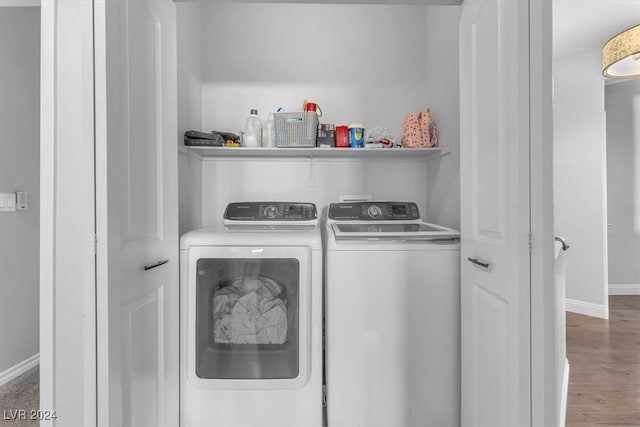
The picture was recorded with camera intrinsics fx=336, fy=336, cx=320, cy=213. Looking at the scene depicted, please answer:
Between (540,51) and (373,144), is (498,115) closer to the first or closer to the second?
(540,51)

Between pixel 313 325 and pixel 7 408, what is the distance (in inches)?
62.0

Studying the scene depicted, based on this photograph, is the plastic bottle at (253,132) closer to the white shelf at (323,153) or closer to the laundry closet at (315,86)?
the white shelf at (323,153)

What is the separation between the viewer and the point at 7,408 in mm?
1657

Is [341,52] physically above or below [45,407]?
above

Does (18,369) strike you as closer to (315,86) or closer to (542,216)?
(315,86)

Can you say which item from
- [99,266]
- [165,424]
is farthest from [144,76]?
[165,424]

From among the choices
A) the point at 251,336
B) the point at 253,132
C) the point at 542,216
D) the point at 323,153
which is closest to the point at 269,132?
the point at 253,132

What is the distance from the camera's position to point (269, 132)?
7.07 ft

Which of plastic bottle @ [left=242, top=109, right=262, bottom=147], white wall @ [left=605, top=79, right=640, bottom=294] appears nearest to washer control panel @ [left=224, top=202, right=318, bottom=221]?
plastic bottle @ [left=242, top=109, right=262, bottom=147]

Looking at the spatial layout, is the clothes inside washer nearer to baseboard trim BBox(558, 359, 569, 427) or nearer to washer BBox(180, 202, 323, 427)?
washer BBox(180, 202, 323, 427)

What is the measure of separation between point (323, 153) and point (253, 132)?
47 cm

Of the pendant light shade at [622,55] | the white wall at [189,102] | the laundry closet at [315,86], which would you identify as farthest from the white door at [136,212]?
the pendant light shade at [622,55]

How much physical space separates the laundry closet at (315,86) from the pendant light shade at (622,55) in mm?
944

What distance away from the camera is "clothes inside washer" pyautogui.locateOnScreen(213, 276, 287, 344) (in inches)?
63.7
